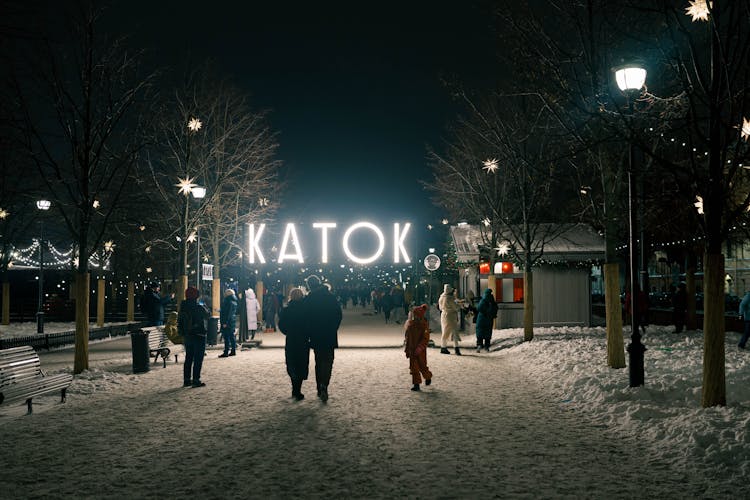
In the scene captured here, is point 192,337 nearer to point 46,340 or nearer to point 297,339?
point 297,339

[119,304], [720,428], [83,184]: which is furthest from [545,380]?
[119,304]

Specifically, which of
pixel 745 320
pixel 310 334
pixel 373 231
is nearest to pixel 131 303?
pixel 373 231

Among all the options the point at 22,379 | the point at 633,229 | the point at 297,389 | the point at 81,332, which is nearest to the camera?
the point at 22,379

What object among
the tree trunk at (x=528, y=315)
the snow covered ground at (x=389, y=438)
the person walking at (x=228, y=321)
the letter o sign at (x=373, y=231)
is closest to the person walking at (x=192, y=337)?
the snow covered ground at (x=389, y=438)

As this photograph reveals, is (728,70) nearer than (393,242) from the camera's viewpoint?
Yes

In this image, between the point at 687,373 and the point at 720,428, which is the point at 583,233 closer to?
the point at 687,373

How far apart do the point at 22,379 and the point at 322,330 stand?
171 inches

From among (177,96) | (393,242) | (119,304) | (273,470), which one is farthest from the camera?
(119,304)

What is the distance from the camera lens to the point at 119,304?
38.6 metres

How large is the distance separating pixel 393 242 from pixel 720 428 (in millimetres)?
17911

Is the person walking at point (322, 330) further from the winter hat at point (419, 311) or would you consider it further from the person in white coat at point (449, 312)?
the person in white coat at point (449, 312)

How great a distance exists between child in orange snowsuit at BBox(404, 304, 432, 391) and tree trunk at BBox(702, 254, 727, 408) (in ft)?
15.2

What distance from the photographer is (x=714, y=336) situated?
8289 mm

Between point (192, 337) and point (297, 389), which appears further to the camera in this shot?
point (192, 337)
